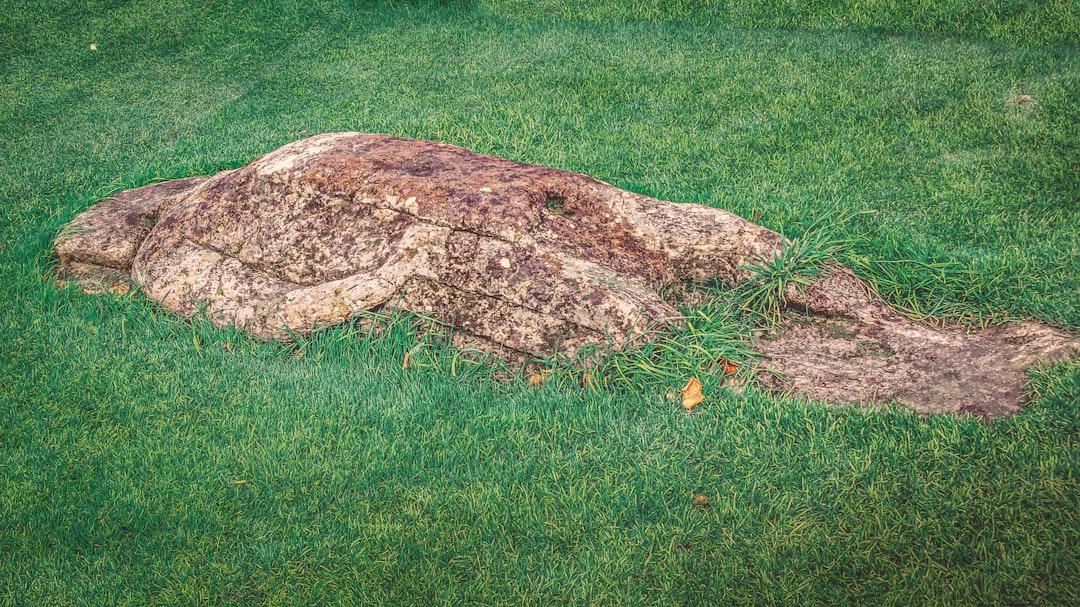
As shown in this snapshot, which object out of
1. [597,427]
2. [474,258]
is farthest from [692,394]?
[474,258]

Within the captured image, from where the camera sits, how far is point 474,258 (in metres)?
3.96

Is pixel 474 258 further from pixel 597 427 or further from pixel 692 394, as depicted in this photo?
pixel 692 394

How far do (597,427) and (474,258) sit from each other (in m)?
1.04

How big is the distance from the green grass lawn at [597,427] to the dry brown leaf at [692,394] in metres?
0.05

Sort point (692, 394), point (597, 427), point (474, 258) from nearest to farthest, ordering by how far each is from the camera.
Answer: point (597, 427) < point (692, 394) < point (474, 258)

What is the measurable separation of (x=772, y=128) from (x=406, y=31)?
4803 mm

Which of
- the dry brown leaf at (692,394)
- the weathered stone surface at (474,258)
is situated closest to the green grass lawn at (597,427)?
the dry brown leaf at (692,394)

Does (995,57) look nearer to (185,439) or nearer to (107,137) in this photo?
(185,439)

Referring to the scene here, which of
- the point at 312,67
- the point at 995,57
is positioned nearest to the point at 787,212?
the point at 995,57

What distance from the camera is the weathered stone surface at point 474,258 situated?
12.5 ft

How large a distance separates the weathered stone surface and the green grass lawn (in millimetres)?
189

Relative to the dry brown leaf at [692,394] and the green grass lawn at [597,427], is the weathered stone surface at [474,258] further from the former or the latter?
the dry brown leaf at [692,394]

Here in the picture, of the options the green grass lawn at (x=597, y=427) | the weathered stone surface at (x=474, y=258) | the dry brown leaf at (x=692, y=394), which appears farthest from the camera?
the weathered stone surface at (x=474, y=258)

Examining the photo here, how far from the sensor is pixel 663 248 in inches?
168
